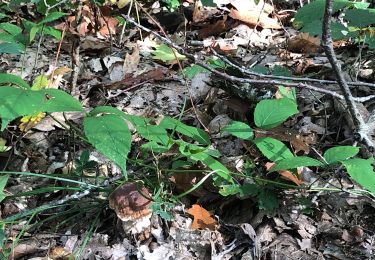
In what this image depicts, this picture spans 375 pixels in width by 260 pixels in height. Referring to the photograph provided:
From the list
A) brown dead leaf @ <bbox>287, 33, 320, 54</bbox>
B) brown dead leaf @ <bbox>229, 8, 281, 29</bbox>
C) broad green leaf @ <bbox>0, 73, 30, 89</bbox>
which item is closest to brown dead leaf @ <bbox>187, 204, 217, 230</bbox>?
broad green leaf @ <bbox>0, 73, 30, 89</bbox>

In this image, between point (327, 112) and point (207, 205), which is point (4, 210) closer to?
point (207, 205)

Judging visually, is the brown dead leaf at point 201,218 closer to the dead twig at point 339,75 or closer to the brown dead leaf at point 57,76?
the dead twig at point 339,75

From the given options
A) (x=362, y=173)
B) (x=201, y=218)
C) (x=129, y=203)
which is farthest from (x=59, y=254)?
(x=362, y=173)

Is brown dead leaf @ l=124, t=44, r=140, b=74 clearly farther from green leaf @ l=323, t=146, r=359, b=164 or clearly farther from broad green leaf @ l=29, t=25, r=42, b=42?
green leaf @ l=323, t=146, r=359, b=164

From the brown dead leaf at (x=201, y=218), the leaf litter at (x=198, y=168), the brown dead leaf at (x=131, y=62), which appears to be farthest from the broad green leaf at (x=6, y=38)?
the brown dead leaf at (x=201, y=218)

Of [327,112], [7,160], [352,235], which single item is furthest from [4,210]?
A: [327,112]

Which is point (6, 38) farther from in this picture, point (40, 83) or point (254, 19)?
point (254, 19)
